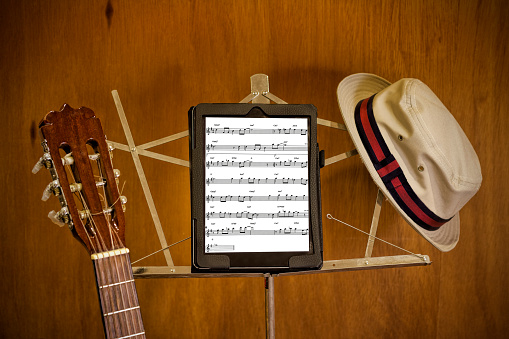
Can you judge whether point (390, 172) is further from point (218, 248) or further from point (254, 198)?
point (218, 248)

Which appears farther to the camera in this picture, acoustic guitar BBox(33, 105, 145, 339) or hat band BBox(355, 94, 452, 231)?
hat band BBox(355, 94, 452, 231)

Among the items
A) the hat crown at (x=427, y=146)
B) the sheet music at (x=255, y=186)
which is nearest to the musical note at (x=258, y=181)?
the sheet music at (x=255, y=186)

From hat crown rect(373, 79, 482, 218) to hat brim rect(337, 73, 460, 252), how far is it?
2.4 inches

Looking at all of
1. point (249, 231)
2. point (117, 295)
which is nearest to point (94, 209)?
point (117, 295)

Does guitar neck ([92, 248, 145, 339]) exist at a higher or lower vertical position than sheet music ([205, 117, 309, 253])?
lower

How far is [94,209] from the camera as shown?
2.60 feet

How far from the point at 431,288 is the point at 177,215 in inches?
32.6

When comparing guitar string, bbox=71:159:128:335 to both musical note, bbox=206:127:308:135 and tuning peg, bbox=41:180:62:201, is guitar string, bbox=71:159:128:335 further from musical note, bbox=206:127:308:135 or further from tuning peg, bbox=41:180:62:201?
musical note, bbox=206:127:308:135

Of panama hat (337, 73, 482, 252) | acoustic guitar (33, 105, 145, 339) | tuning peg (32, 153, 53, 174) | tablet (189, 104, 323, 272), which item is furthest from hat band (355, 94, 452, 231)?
tuning peg (32, 153, 53, 174)

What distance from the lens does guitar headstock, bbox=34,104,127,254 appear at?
75 cm

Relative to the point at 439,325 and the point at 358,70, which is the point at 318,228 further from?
the point at 439,325

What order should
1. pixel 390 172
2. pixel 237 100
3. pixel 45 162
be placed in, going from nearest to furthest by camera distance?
pixel 45 162 < pixel 390 172 < pixel 237 100

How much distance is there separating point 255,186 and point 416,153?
0.35m

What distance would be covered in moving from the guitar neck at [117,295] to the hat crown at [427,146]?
635mm
